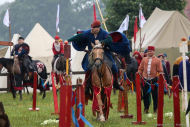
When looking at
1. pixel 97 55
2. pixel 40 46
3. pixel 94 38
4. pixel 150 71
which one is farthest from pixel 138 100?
pixel 40 46

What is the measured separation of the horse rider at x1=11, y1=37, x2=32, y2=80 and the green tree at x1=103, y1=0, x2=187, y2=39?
14585 millimetres

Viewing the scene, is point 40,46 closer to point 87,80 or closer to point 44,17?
point 87,80

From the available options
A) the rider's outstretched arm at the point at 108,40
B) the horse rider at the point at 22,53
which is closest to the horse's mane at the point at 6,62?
the horse rider at the point at 22,53

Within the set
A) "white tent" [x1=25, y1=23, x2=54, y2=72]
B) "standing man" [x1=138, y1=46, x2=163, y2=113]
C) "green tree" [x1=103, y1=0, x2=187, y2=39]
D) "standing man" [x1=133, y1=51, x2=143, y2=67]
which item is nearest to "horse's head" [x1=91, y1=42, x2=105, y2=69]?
"standing man" [x1=138, y1=46, x2=163, y2=113]

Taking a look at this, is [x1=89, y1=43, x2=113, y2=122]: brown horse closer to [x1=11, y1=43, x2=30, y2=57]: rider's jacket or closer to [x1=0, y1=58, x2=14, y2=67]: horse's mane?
[x1=11, y1=43, x2=30, y2=57]: rider's jacket

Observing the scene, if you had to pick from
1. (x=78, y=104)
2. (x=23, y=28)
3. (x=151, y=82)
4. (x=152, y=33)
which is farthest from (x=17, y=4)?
(x=78, y=104)

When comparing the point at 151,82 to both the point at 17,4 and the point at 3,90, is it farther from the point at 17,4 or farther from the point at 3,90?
the point at 17,4

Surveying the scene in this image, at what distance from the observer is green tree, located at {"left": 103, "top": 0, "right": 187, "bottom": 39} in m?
28.7

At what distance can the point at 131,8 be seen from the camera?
29266 millimetres

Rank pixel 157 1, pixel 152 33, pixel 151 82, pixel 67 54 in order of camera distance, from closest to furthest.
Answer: pixel 67 54, pixel 151 82, pixel 152 33, pixel 157 1

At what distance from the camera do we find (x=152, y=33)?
22.1 m

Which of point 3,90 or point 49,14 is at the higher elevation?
point 49,14

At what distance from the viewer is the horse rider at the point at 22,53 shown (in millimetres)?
15016

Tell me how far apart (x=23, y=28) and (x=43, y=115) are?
52637 millimetres
